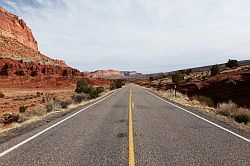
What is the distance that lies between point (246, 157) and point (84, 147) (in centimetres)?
378

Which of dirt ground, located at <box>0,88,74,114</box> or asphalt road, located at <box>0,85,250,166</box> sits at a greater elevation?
asphalt road, located at <box>0,85,250,166</box>

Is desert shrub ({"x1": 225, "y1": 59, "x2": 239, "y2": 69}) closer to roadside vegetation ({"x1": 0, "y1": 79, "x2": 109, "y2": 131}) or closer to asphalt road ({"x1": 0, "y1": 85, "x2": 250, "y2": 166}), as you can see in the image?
roadside vegetation ({"x1": 0, "y1": 79, "x2": 109, "y2": 131})

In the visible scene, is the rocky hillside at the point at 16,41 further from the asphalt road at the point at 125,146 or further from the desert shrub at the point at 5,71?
the asphalt road at the point at 125,146

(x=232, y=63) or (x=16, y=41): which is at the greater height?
(x=16, y=41)

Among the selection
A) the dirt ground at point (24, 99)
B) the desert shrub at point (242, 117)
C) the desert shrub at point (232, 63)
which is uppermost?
the desert shrub at point (232, 63)

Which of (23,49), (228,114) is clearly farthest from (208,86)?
(23,49)

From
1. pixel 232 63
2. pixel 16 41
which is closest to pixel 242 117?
pixel 232 63

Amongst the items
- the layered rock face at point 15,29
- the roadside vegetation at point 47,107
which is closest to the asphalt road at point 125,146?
the roadside vegetation at point 47,107

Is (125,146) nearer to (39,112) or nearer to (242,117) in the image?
(242,117)

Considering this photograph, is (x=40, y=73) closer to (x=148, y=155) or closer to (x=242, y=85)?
(x=242, y=85)

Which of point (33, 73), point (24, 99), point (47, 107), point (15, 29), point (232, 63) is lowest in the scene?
point (24, 99)

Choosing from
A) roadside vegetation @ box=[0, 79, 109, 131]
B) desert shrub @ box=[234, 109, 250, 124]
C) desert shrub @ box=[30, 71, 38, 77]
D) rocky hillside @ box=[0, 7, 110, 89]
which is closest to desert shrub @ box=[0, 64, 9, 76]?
rocky hillside @ box=[0, 7, 110, 89]

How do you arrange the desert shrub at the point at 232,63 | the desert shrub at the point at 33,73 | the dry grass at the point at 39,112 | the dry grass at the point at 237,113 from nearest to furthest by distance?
the dry grass at the point at 237,113 < the dry grass at the point at 39,112 < the desert shrub at the point at 232,63 < the desert shrub at the point at 33,73

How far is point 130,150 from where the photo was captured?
20.7 ft
